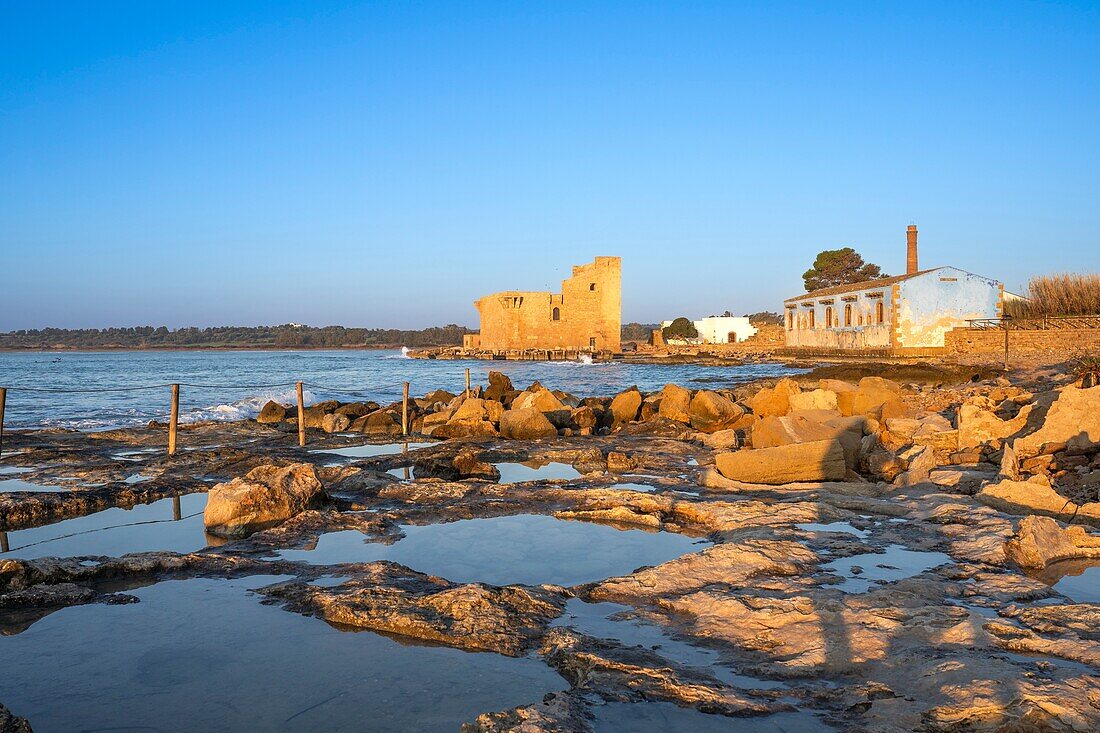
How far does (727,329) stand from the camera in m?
64.6

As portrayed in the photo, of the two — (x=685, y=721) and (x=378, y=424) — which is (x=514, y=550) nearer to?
(x=685, y=721)

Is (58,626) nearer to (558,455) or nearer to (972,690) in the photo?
(972,690)

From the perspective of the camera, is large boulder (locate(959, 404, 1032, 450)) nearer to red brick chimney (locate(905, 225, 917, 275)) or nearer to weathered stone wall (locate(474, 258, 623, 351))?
red brick chimney (locate(905, 225, 917, 275))

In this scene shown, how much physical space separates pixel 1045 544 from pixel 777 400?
332 inches

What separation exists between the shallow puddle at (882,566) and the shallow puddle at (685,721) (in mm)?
1747

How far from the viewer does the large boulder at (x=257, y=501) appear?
267 inches

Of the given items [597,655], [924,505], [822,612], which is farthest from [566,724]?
[924,505]

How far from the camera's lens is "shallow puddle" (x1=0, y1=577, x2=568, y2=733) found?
10.7ft

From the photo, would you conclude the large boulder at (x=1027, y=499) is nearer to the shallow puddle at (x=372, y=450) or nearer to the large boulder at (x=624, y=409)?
the shallow puddle at (x=372, y=450)

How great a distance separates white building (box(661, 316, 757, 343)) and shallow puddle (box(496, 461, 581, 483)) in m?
54.9

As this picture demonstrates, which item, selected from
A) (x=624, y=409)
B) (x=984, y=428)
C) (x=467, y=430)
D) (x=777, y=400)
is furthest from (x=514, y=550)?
(x=624, y=409)

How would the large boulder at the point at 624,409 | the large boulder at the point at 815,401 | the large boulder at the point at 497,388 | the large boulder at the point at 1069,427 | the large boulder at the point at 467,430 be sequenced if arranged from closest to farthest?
the large boulder at the point at 1069,427
the large boulder at the point at 815,401
the large boulder at the point at 467,430
the large boulder at the point at 624,409
the large boulder at the point at 497,388

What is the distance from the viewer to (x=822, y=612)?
13.8 feet

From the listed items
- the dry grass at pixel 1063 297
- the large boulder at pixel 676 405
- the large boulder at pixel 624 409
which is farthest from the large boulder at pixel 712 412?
the dry grass at pixel 1063 297
